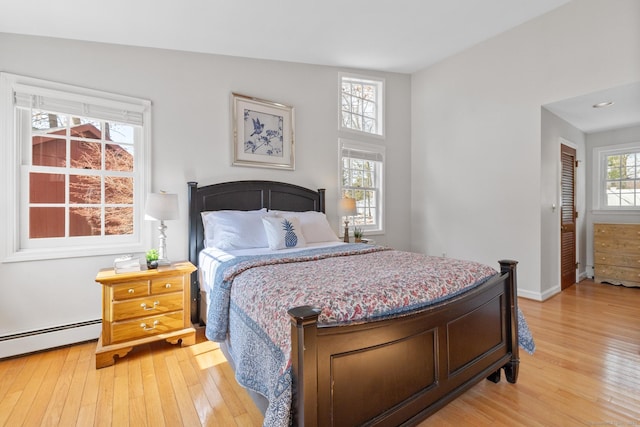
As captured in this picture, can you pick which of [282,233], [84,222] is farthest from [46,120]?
[282,233]

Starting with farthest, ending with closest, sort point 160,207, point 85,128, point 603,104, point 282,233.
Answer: point 603,104, point 282,233, point 85,128, point 160,207

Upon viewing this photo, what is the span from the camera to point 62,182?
2.66m

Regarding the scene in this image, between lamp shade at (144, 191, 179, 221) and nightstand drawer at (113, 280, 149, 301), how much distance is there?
0.56 meters

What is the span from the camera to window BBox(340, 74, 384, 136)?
455cm

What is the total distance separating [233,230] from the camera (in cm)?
291

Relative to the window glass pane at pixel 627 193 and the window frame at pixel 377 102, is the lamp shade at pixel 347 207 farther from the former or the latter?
the window glass pane at pixel 627 193

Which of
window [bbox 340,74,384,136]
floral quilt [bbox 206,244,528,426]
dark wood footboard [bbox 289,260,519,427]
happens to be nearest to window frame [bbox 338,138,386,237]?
window [bbox 340,74,384,136]

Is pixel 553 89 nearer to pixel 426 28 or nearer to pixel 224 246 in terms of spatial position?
pixel 426 28

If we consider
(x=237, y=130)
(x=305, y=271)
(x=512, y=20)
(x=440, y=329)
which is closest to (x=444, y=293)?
(x=440, y=329)

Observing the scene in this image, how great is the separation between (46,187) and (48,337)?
1.25m

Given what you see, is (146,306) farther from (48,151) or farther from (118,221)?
(48,151)

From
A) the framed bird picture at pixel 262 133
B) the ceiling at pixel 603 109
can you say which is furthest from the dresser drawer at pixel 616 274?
the framed bird picture at pixel 262 133

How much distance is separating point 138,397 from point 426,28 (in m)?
4.40

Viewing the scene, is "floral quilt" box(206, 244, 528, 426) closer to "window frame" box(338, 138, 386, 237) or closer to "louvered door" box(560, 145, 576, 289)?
"window frame" box(338, 138, 386, 237)
